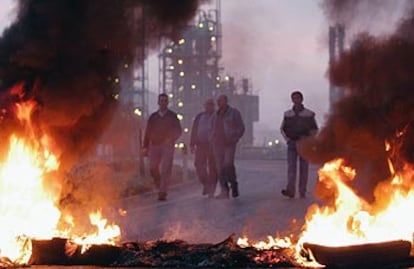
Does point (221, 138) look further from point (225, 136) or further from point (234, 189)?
point (234, 189)

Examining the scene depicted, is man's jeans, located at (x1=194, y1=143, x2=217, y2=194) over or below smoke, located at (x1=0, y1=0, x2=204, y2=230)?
below

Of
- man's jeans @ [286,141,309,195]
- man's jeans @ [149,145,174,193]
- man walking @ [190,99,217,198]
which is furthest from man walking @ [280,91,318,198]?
man's jeans @ [149,145,174,193]

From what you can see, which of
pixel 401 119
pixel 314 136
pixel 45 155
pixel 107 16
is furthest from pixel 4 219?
pixel 314 136

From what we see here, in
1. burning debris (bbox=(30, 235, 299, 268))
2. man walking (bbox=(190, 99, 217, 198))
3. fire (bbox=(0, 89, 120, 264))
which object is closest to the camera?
burning debris (bbox=(30, 235, 299, 268))

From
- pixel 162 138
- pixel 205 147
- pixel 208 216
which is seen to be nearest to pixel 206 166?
pixel 205 147

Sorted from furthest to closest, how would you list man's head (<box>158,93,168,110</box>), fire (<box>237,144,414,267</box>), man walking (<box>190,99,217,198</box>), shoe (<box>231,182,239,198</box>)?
man walking (<box>190,99,217,198</box>), shoe (<box>231,182,239,198</box>), man's head (<box>158,93,168,110</box>), fire (<box>237,144,414,267</box>)

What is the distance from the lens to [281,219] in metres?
10.6

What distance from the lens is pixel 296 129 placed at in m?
13.4

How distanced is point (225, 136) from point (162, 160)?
1316 millimetres

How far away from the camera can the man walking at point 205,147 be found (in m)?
14.5

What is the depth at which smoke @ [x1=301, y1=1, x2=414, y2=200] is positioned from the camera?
772 cm

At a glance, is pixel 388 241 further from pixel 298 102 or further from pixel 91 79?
pixel 298 102

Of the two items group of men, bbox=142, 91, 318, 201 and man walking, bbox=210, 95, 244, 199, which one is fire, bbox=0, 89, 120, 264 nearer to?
group of men, bbox=142, 91, 318, 201

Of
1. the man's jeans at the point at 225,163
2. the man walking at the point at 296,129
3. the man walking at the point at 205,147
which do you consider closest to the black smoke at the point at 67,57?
the man walking at the point at 296,129
